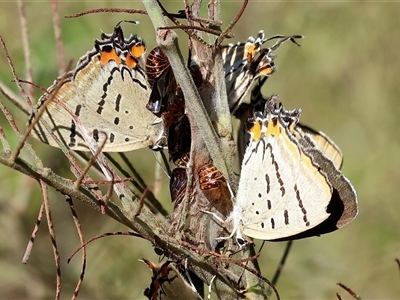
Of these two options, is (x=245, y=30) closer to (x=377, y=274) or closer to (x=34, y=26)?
(x=34, y=26)

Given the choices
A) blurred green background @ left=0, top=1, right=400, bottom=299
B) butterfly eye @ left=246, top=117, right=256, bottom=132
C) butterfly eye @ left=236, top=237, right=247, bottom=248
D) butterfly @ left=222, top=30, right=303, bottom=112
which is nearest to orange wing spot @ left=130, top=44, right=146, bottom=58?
butterfly @ left=222, top=30, right=303, bottom=112

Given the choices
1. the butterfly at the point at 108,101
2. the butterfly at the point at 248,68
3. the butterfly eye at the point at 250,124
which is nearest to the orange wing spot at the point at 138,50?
the butterfly at the point at 108,101

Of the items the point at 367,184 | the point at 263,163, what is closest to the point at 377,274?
the point at 367,184

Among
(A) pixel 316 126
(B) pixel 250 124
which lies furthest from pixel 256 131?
(A) pixel 316 126

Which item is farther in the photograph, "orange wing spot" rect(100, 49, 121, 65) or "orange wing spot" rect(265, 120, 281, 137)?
"orange wing spot" rect(100, 49, 121, 65)

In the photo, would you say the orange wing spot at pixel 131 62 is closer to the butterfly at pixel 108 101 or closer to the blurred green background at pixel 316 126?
the butterfly at pixel 108 101

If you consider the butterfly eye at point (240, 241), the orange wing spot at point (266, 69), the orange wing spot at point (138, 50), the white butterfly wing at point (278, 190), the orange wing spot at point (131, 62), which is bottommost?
the butterfly eye at point (240, 241)

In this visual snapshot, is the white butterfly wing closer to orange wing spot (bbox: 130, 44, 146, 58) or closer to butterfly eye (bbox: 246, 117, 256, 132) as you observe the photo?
butterfly eye (bbox: 246, 117, 256, 132)

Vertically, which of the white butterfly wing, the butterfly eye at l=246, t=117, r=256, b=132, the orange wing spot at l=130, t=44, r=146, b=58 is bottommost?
the white butterfly wing
